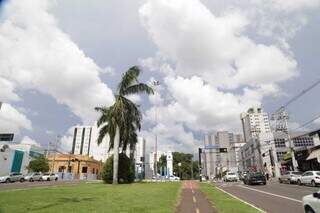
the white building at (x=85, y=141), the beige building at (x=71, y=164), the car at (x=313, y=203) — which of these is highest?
the white building at (x=85, y=141)

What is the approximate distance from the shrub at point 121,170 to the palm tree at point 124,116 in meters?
1.58

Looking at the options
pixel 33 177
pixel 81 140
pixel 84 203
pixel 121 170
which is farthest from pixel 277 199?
pixel 81 140

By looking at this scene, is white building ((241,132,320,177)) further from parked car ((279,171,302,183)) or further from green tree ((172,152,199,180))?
green tree ((172,152,199,180))

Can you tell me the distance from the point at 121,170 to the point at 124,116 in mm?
7928

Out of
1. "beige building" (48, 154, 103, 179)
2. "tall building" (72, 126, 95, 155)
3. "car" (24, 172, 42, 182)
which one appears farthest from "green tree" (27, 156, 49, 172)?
"tall building" (72, 126, 95, 155)

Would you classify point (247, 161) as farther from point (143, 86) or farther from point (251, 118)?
point (143, 86)

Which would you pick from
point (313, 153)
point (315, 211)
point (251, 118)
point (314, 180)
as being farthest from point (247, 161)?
point (315, 211)

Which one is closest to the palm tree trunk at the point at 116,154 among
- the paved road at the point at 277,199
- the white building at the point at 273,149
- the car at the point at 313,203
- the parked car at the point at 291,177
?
the paved road at the point at 277,199

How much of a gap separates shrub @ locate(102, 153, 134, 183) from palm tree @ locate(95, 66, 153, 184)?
1580 mm

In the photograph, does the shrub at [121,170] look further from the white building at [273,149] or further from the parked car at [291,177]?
the white building at [273,149]

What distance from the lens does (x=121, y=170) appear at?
3834cm

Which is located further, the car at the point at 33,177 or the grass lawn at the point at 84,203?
the car at the point at 33,177

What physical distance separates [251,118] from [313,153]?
193 ft

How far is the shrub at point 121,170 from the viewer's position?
123ft
